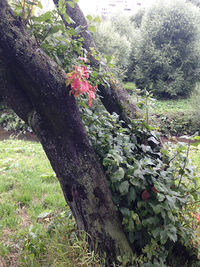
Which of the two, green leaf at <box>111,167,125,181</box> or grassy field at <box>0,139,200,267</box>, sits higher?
green leaf at <box>111,167,125,181</box>

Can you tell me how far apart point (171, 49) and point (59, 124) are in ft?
52.9

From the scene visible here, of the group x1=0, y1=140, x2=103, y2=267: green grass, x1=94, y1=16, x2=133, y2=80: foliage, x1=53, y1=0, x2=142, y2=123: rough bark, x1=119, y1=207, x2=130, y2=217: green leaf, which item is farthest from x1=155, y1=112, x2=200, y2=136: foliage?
x1=119, y1=207, x2=130, y2=217: green leaf

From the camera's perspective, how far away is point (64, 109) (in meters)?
1.53

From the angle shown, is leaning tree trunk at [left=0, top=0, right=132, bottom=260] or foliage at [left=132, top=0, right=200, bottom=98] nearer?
leaning tree trunk at [left=0, top=0, right=132, bottom=260]

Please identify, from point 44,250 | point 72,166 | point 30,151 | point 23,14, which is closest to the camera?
point 23,14

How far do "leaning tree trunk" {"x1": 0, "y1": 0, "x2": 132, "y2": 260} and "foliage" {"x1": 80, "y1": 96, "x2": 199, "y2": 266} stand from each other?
0.42ft

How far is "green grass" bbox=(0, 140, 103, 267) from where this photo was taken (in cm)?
179

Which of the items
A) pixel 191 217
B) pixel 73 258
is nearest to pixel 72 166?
pixel 73 258

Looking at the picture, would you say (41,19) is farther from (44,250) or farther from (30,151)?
(30,151)

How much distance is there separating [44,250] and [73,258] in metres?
0.46

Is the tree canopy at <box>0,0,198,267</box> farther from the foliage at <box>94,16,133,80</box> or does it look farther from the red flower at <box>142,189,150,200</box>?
the foliage at <box>94,16,133,80</box>

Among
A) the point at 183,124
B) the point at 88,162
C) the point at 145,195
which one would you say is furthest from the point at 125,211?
the point at 183,124

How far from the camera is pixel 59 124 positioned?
157 cm

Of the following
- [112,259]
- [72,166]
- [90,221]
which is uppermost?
[72,166]
